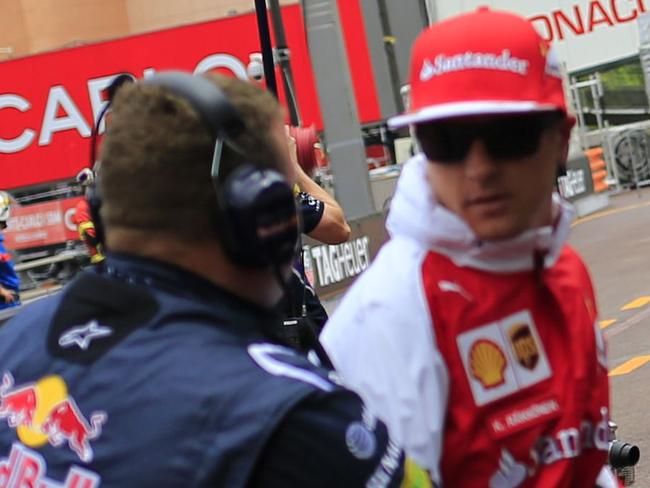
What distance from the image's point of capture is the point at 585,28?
95.8ft

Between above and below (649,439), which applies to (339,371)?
above

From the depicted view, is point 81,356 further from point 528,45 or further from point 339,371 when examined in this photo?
point 528,45

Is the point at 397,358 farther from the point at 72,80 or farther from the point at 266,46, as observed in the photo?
the point at 72,80

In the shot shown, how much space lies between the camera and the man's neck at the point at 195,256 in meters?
1.74

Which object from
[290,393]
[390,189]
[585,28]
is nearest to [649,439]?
[290,393]

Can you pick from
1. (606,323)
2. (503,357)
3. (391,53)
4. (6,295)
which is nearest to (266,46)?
(503,357)

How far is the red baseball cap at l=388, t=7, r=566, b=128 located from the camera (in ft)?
7.47

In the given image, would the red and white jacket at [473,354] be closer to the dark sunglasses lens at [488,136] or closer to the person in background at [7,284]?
the dark sunglasses lens at [488,136]

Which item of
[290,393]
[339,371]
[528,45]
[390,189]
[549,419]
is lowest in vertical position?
[390,189]

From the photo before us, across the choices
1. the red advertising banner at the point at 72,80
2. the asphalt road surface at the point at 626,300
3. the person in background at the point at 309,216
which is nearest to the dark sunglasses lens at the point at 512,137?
the person in background at the point at 309,216

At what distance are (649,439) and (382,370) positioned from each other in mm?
5268

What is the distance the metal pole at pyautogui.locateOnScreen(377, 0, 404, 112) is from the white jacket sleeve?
2797 cm

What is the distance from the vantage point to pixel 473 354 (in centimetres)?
230

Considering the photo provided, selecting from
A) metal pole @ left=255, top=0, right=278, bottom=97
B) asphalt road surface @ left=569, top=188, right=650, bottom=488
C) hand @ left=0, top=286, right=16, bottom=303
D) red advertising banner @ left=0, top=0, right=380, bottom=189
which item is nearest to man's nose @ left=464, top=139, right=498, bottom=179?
metal pole @ left=255, top=0, right=278, bottom=97
